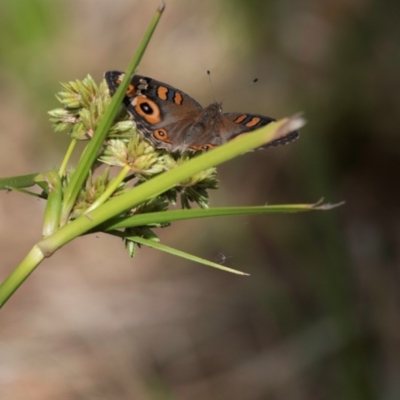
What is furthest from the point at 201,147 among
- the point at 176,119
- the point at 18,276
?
the point at 18,276

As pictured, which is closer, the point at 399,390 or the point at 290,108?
the point at 399,390

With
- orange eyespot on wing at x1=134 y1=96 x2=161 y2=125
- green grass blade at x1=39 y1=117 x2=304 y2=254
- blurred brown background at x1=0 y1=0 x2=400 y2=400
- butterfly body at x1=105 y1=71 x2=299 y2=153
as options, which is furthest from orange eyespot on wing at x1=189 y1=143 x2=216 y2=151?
blurred brown background at x1=0 y1=0 x2=400 y2=400

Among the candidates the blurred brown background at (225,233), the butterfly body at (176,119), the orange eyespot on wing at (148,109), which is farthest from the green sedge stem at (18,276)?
the blurred brown background at (225,233)

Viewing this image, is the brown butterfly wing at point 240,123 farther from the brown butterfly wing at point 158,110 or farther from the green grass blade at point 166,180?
the green grass blade at point 166,180

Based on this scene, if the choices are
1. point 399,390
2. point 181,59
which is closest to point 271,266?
point 399,390

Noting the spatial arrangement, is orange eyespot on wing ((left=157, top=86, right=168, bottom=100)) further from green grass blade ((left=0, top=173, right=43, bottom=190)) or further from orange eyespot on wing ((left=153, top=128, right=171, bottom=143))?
green grass blade ((left=0, top=173, right=43, bottom=190))

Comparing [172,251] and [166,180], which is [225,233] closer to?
[172,251]

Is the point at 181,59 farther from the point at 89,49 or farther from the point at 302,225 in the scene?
the point at 302,225
